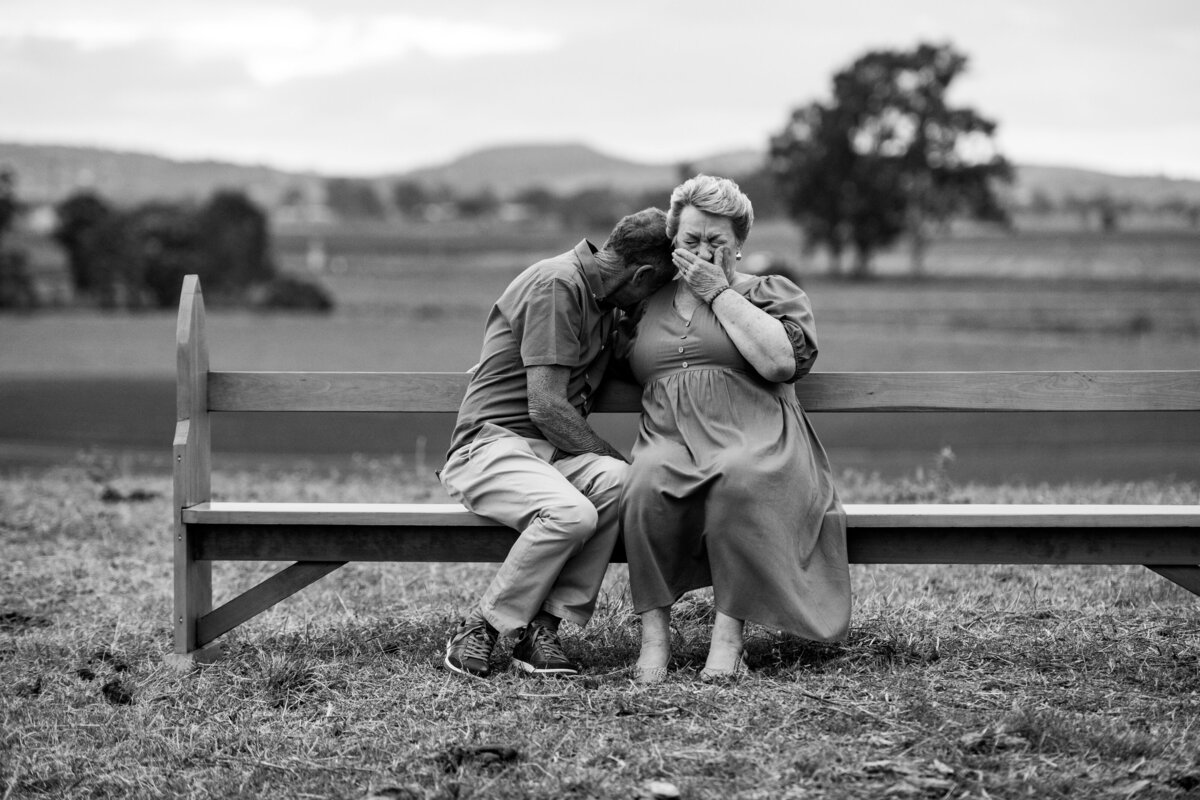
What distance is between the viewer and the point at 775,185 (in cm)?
5116

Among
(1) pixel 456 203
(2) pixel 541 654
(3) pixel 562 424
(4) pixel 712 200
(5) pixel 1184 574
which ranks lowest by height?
(2) pixel 541 654

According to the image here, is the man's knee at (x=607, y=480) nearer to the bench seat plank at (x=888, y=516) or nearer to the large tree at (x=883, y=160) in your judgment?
the bench seat plank at (x=888, y=516)

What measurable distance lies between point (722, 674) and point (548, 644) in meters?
0.56

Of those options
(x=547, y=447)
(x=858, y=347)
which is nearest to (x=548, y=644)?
(x=547, y=447)

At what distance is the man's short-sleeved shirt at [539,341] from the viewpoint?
4262 millimetres

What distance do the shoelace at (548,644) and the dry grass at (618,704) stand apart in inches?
4.8

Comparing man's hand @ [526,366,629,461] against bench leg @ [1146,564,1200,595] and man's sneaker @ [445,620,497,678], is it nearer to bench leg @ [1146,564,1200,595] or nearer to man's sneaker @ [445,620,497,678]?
man's sneaker @ [445,620,497,678]

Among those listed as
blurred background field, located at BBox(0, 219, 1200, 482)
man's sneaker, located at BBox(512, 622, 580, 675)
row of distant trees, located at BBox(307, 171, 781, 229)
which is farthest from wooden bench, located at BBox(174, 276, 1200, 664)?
row of distant trees, located at BBox(307, 171, 781, 229)

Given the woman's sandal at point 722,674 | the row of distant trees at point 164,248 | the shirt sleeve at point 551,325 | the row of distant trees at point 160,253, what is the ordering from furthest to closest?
the row of distant trees at point 164,248 → the row of distant trees at point 160,253 → the shirt sleeve at point 551,325 → the woman's sandal at point 722,674

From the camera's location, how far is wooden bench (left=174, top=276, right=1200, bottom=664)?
4.21 m

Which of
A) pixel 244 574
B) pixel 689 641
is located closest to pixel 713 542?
pixel 689 641

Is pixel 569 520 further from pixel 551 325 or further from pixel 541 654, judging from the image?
pixel 551 325

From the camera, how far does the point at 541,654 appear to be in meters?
4.18

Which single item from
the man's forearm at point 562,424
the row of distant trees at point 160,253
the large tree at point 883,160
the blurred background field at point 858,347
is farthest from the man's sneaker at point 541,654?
the large tree at point 883,160
